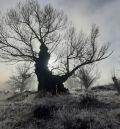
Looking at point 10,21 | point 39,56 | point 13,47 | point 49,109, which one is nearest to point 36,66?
point 39,56

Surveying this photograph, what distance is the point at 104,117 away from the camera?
11875 mm

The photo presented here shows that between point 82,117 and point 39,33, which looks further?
point 39,33

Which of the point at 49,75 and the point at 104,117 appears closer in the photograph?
the point at 104,117

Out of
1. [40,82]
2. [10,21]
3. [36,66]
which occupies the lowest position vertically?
[40,82]

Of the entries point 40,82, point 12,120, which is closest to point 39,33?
point 40,82

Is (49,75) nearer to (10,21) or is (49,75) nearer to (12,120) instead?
(10,21)

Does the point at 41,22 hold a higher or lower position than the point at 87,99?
higher

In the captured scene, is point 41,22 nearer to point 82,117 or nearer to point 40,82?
point 40,82

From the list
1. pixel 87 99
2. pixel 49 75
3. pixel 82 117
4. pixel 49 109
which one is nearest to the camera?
pixel 82 117

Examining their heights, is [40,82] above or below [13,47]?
below

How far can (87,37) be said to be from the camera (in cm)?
2936

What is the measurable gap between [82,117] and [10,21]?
18629mm

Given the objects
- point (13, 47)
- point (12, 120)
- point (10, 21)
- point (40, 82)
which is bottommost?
point (12, 120)

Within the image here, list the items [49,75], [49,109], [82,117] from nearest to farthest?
[82,117] → [49,109] → [49,75]
